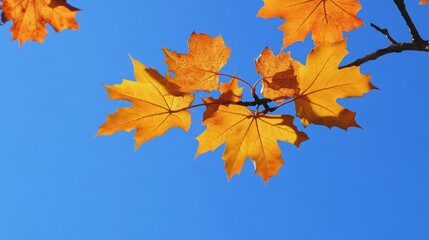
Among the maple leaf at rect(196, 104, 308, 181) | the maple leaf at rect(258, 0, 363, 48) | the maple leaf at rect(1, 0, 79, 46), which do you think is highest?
the maple leaf at rect(1, 0, 79, 46)

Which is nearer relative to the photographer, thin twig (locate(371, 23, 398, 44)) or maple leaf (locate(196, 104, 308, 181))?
thin twig (locate(371, 23, 398, 44))

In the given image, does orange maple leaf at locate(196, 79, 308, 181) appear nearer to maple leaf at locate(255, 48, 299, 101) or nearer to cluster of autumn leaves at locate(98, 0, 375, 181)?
cluster of autumn leaves at locate(98, 0, 375, 181)

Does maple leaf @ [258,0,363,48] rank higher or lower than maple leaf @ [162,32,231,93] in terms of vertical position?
higher

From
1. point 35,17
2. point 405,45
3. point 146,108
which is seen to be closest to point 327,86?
point 405,45

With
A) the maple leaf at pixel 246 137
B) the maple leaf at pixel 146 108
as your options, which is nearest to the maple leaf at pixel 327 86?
the maple leaf at pixel 246 137

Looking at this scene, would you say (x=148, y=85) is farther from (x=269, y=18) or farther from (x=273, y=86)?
(x=269, y=18)

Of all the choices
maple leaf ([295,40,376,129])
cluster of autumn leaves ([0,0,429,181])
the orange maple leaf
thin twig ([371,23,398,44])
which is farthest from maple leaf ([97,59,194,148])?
thin twig ([371,23,398,44])

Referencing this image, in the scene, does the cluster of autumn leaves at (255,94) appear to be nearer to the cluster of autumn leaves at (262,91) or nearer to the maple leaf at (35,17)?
the cluster of autumn leaves at (262,91)

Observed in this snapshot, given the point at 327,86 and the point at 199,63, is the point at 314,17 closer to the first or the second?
the point at 327,86
